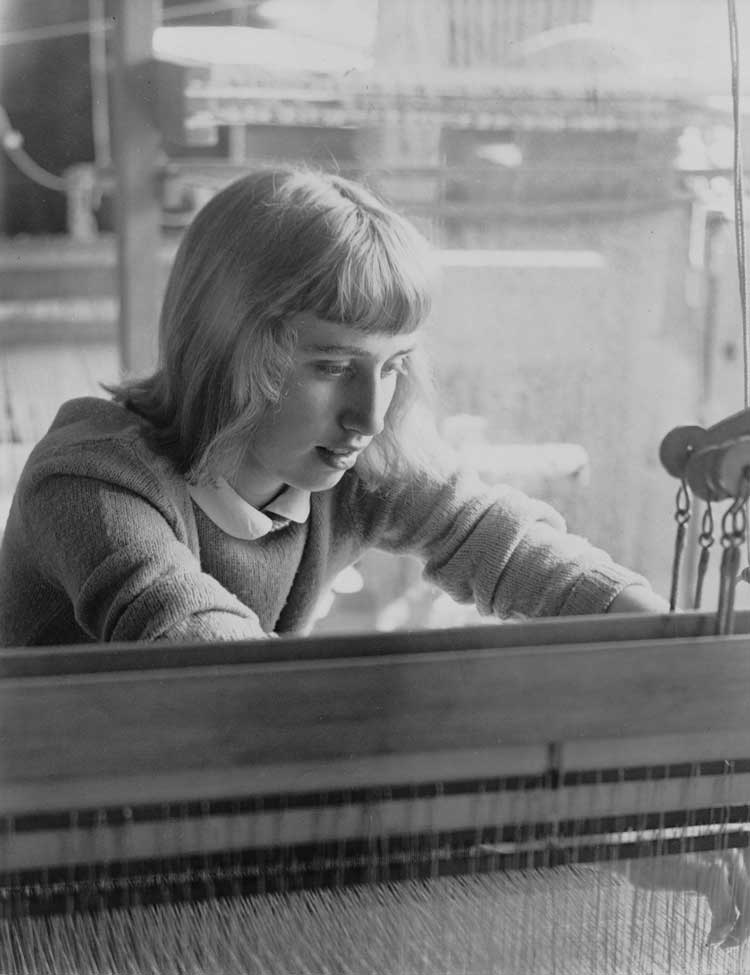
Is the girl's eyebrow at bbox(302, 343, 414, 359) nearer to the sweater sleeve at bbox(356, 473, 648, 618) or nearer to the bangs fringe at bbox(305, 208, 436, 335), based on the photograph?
the bangs fringe at bbox(305, 208, 436, 335)

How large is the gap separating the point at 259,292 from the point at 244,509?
0.17 metres

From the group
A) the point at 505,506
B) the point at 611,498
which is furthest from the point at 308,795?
the point at 611,498

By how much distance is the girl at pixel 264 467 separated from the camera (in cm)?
74

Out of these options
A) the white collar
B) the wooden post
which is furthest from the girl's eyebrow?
the wooden post

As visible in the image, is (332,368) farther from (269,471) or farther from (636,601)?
(636,601)

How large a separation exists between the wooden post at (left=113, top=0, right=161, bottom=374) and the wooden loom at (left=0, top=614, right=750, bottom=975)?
765 mm

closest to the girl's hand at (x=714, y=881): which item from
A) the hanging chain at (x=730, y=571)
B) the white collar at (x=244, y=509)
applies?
the hanging chain at (x=730, y=571)

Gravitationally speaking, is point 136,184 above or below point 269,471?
above

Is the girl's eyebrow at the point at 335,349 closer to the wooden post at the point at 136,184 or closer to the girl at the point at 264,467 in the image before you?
the girl at the point at 264,467

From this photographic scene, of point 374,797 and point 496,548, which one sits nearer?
point 374,797

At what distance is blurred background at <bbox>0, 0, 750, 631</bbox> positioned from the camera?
1318mm

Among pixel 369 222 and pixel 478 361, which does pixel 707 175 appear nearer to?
pixel 478 361

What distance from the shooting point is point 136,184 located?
1.43 metres

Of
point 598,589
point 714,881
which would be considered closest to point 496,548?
point 598,589
